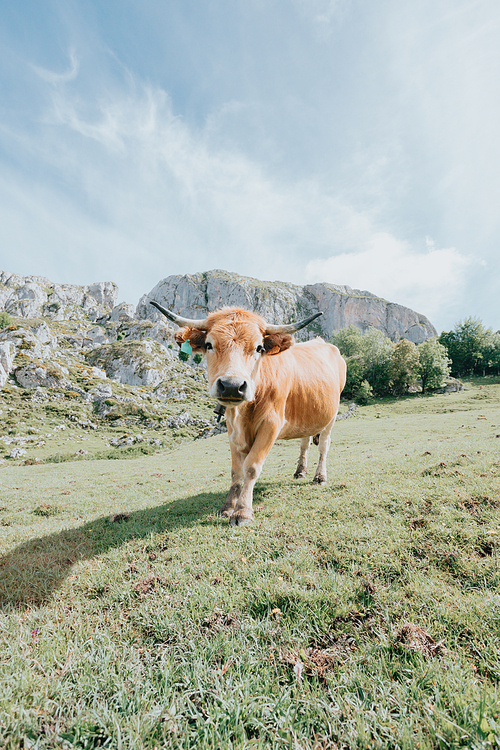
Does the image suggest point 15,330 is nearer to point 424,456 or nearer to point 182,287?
point 424,456

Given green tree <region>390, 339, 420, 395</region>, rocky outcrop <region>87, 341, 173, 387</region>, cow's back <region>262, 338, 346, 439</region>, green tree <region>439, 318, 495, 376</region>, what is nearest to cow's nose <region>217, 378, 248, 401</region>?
cow's back <region>262, 338, 346, 439</region>

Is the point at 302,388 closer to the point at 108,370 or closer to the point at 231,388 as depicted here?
the point at 231,388

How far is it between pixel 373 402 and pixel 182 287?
127 m

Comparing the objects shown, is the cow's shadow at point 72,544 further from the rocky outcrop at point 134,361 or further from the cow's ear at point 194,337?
the rocky outcrop at point 134,361

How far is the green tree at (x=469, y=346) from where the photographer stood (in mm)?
61906

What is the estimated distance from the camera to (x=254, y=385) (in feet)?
14.2

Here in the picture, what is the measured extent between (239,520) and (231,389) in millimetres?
2171

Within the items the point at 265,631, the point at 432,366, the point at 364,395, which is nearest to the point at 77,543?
the point at 265,631

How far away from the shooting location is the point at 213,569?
9.96 ft

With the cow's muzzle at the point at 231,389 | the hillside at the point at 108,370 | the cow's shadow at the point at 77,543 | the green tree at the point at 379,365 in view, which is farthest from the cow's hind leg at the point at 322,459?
the green tree at the point at 379,365

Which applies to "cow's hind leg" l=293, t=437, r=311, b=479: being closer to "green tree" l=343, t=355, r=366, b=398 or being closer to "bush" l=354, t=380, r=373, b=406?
"bush" l=354, t=380, r=373, b=406

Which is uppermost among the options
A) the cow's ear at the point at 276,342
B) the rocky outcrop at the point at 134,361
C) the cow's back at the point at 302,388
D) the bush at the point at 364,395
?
the rocky outcrop at the point at 134,361

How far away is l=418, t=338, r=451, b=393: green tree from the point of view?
4972 cm

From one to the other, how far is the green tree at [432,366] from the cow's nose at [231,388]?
55.1 metres
